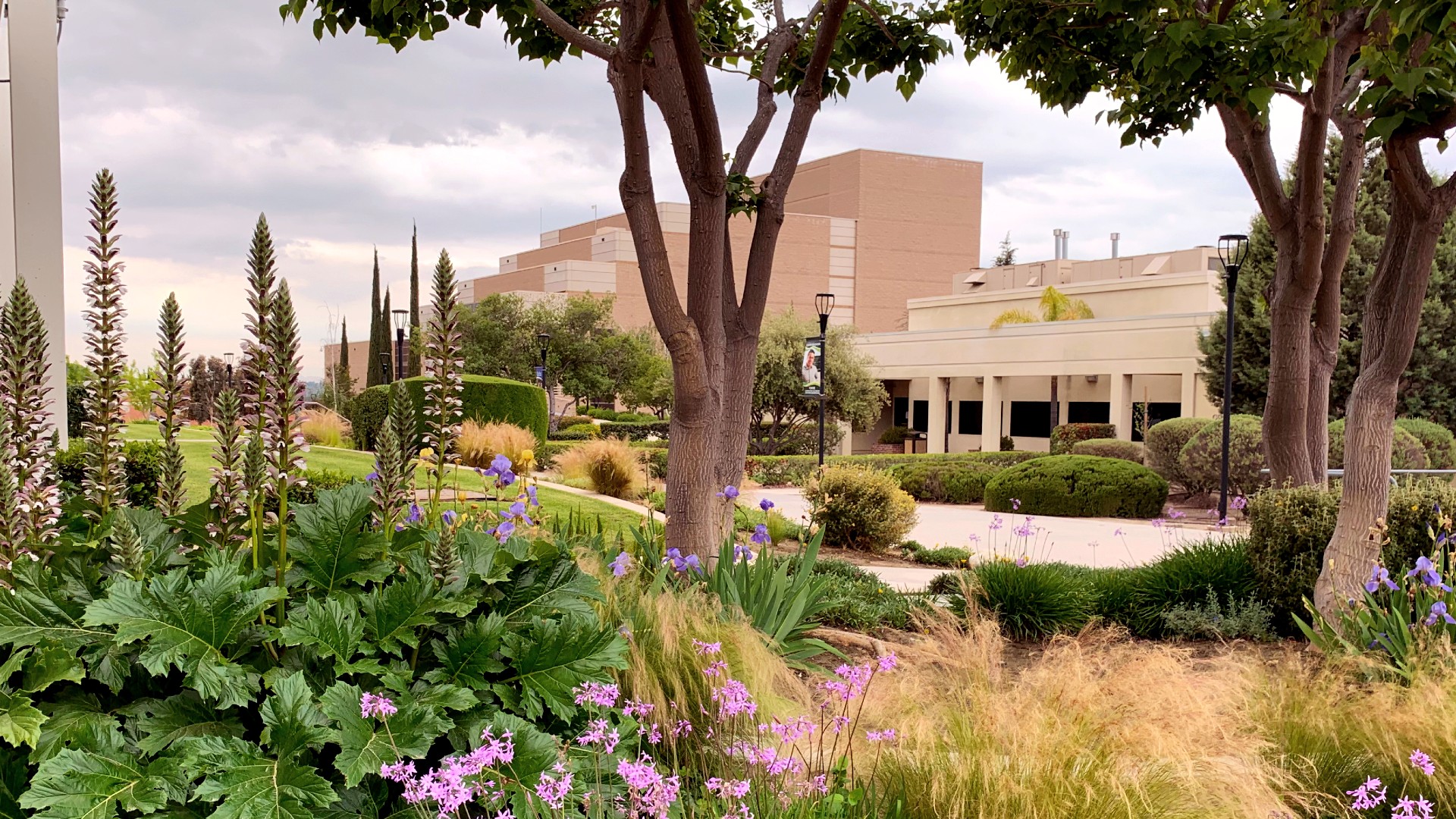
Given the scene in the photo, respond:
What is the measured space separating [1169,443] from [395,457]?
64.9ft

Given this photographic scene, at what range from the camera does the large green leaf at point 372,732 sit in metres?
2.05

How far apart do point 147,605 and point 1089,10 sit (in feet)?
23.5

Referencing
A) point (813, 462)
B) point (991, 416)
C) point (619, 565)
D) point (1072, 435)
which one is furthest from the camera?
point (991, 416)

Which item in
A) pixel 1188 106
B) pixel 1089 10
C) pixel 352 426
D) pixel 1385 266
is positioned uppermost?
pixel 1089 10

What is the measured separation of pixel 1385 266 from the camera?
5984mm

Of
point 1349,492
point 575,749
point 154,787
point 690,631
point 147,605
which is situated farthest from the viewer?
point 1349,492

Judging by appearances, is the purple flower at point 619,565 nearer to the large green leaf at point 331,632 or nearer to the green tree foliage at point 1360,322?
the large green leaf at point 331,632

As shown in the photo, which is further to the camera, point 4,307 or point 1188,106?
point 1188,106

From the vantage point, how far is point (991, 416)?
3416 centimetres

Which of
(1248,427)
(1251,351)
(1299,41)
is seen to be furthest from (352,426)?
(1299,41)

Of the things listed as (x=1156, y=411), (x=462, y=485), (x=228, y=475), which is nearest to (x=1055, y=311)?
(x=1156, y=411)

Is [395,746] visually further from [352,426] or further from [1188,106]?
→ [352,426]

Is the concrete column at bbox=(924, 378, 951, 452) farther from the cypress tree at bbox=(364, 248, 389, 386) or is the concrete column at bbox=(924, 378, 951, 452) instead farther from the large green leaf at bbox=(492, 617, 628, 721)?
the large green leaf at bbox=(492, 617, 628, 721)

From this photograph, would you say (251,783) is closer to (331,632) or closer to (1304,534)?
(331,632)
